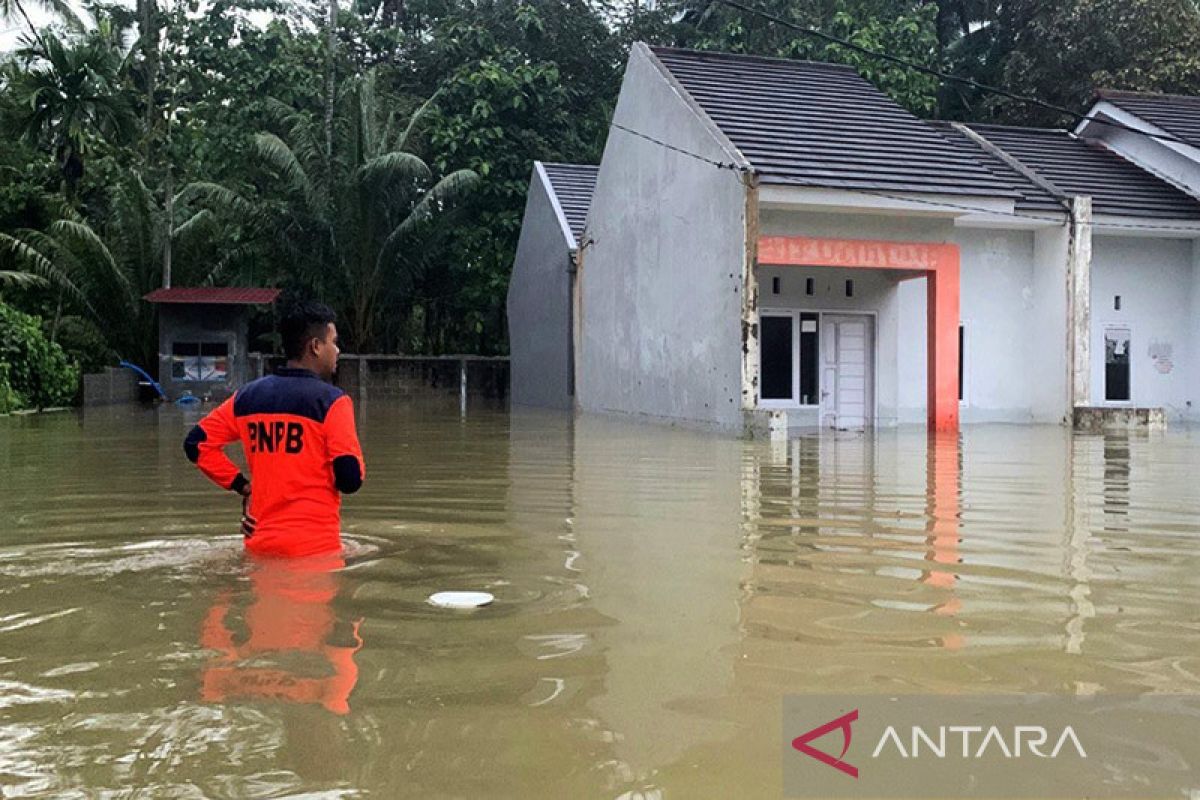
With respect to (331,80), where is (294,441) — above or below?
below

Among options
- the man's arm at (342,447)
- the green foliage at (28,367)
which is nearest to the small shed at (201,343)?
the green foliage at (28,367)

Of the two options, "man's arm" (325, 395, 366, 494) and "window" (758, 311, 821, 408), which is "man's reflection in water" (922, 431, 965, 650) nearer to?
"man's arm" (325, 395, 366, 494)

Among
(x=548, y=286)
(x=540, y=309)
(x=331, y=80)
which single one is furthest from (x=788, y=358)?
(x=331, y=80)

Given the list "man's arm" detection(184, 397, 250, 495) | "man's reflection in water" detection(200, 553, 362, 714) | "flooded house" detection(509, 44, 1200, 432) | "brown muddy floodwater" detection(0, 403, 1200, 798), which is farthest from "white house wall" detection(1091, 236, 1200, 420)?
"man's reflection in water" detection(200, 553, 362, 714)

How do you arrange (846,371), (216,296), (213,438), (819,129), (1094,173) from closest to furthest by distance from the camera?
(213,438) → (819,129) → (846,371) → (1094,173) → (216,296)

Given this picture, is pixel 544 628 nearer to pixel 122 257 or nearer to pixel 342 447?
pixel 342 447

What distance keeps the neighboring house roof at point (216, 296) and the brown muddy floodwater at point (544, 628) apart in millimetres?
19074

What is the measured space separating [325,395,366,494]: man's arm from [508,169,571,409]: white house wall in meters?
20.2

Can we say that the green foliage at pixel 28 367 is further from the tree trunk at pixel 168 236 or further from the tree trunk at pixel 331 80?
the tree trunk at pixel 331 80

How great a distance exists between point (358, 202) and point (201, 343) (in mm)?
5248

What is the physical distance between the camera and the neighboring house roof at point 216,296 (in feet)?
90.8

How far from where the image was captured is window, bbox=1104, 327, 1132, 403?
21.7m

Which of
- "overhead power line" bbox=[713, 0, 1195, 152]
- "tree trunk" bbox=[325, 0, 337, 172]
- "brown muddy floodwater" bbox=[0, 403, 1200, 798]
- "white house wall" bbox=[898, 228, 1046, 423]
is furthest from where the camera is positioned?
"tree trunk" bbox=[325, 0, 337, 172]

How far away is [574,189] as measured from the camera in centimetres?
2822
